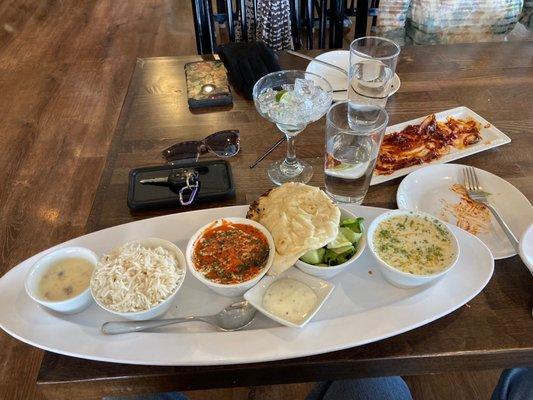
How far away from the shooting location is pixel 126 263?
91 centimetres

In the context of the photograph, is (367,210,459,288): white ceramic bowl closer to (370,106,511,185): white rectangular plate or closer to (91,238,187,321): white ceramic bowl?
(370,106,511,185): white rectangular plate

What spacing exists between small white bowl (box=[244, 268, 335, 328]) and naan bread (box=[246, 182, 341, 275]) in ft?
0.10

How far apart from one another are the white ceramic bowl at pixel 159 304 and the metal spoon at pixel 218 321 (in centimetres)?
2

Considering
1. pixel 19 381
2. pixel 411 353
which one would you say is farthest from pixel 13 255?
pixel 411 353

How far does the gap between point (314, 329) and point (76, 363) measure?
0.47m

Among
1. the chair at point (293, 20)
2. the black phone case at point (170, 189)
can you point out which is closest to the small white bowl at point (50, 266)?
the black phone case at point (170, 189)

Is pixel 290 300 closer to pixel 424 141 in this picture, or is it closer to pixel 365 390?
pixel 365 390

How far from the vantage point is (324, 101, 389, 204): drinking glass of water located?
108 cm

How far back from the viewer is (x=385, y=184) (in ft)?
3.97

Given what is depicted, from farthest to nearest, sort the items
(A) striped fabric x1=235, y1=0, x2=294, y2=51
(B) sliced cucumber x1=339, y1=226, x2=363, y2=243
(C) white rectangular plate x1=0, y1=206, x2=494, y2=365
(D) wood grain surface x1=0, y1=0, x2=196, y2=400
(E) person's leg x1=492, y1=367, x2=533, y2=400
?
(D) wood grain surface x1=0, y1=0, x2=196, y2=400, (A) striped fabric x1=235, y1=0, x2=294, y2=51, (E) person's leg x1=492, y1=367, x2=533, y2=400, (B) sliced cucumber x1=339, y1=226, x2=363, y2=243, (C) white rectangular plate x1=0, y1=206, x2=494, y2=365

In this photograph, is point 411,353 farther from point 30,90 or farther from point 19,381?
point 30,90

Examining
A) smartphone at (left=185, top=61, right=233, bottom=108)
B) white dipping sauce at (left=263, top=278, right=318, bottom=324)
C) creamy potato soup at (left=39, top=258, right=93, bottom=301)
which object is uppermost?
smartphone at (left=185, top=61, right=233, bottom=108)

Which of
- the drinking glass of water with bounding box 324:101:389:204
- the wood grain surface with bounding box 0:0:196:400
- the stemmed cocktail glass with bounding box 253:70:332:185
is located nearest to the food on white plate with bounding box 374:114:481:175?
the drinking glass of water with bounding box 324:101:389:204

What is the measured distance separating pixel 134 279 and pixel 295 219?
35cm
